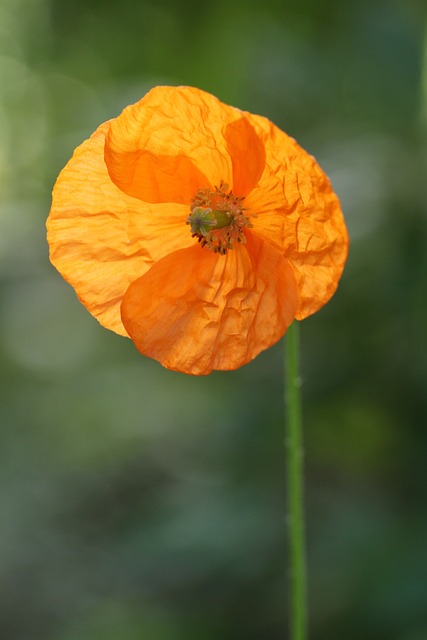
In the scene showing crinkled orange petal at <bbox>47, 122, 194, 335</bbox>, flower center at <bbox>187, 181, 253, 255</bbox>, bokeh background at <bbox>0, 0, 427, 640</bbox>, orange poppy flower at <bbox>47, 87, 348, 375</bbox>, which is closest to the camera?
orange poppy flower at <bbox>47, 87, 348, 375</bbox>

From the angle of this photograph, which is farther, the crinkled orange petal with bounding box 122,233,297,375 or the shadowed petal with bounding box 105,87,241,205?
the crinkled orange petal with bounding box 122,233,297,375

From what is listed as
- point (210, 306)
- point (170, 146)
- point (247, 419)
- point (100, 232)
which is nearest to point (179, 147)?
point (170, 146)

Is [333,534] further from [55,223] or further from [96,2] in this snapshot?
[96,2]

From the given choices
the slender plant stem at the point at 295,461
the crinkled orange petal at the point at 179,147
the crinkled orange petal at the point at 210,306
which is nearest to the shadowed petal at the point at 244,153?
the crinkled orange petal at the point at 179,147

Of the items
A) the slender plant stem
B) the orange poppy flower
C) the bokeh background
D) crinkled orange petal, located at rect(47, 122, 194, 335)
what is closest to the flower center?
the orange poppy flower

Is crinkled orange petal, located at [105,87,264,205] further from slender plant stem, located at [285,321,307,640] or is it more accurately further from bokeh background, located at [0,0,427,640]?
bokeh background, located at [0,0,427,640]

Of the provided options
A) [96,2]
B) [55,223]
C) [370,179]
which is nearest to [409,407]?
[370,179]

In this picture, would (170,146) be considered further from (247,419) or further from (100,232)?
(247,419)
